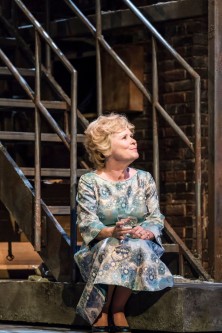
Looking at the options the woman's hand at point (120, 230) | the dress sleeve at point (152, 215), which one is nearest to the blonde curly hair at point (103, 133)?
the dress sleeve at point (152, 215)

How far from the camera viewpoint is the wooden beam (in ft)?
24.7

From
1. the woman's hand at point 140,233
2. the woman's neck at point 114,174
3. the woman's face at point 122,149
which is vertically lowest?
the woman's hand at point 140,233

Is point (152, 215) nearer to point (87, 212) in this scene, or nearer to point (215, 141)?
point (87, 212)

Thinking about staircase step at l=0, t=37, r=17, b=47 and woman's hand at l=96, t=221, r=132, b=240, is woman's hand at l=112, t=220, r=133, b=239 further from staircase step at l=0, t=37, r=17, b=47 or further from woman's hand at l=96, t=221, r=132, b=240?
staircase step at l=0, t=37, r=17, b=47

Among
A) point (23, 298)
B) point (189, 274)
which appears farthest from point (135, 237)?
point (189, 274)

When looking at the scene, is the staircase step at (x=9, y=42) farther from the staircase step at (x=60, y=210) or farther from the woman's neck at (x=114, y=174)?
the woman's neck at (x=114, y=174)

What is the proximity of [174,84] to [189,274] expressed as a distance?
1.95 meters

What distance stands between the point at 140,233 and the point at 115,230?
0.50 feet

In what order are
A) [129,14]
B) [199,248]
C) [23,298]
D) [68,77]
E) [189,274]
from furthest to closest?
[68,77] < [129,14] < [189,274] < [199,248] < [23,298]

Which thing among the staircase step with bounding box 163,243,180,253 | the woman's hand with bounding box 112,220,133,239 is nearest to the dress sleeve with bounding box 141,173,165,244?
the woman's hand with bounding box 112,220,133,239

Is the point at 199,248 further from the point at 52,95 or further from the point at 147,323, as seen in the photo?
the point at 52,95

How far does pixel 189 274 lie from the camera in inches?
318

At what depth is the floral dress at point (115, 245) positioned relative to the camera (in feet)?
18.4

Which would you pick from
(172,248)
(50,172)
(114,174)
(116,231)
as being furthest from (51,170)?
(116,231)
